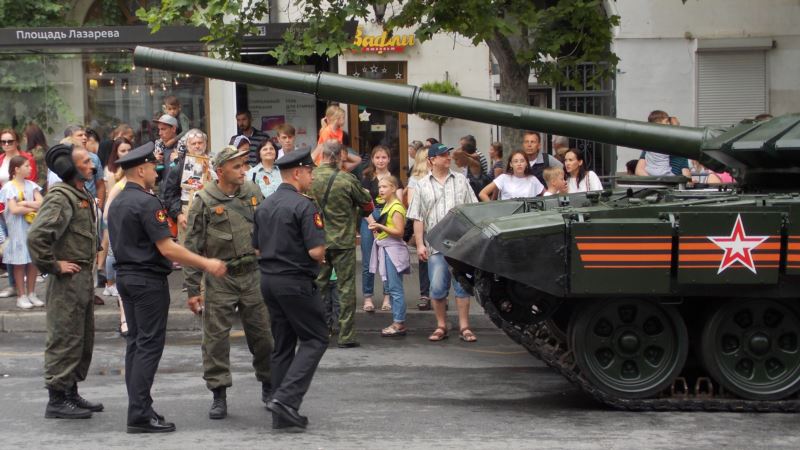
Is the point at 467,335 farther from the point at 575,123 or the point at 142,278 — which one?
the point at 142,278

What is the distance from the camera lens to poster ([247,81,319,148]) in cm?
1702

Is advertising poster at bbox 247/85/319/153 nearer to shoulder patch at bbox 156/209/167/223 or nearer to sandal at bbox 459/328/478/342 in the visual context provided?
sandal at bbox 459/328/478/342

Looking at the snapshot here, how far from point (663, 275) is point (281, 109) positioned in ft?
32.7

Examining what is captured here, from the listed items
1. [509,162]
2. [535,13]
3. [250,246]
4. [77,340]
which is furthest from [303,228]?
[535,13]

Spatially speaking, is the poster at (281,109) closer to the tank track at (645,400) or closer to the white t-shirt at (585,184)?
the white t-shirt at (585,184)

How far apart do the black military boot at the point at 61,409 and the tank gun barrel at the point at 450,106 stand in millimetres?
2785

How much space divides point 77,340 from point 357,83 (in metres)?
2.84

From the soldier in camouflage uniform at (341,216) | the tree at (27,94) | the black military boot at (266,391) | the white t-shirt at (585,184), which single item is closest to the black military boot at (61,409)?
the black military boot at (266,391)

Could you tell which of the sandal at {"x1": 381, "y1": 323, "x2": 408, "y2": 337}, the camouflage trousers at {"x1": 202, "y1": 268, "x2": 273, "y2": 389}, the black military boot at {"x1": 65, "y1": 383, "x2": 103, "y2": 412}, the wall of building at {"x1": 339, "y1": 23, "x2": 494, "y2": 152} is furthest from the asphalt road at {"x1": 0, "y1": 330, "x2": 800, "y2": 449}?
the wall of building at {"x1": 339, "y1": 23, "x2": 494, "y2": 152}

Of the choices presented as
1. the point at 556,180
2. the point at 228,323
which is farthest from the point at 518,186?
the point at 228,323

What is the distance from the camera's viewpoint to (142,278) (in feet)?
24.1

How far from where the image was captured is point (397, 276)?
36.0 feet

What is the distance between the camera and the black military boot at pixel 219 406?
7.75 metres

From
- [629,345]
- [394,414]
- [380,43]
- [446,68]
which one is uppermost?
[380,43]
